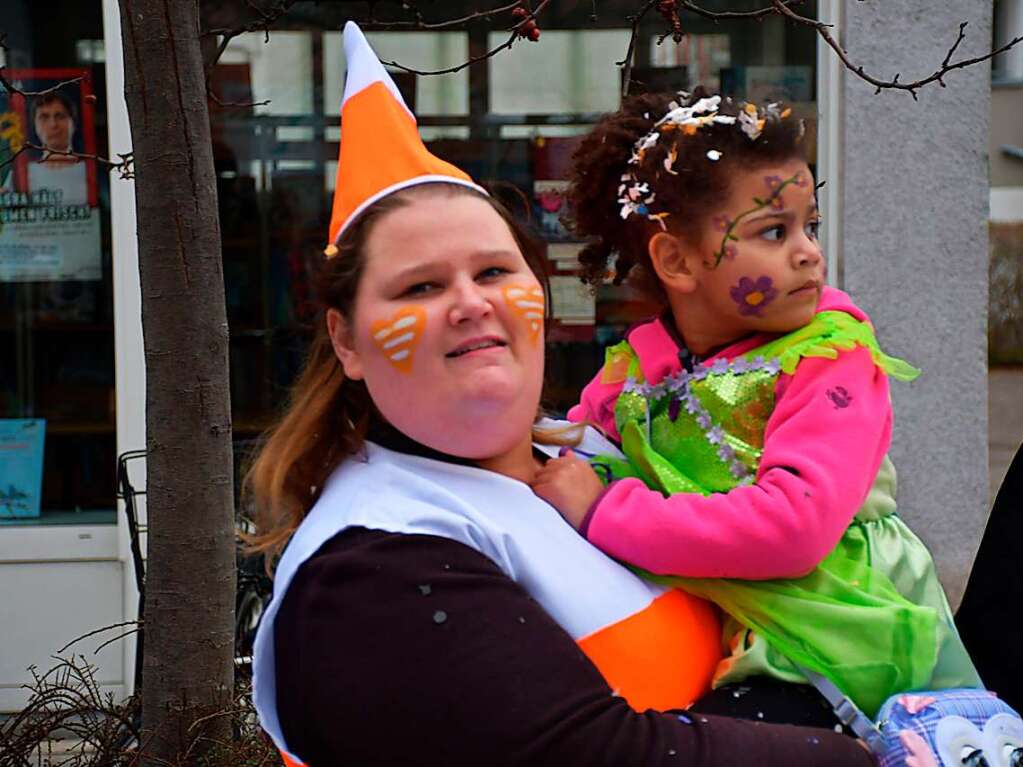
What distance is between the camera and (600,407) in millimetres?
2158

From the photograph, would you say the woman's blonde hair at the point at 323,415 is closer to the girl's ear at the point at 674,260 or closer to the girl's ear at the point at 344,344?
the girl's ear at the point at 344,344

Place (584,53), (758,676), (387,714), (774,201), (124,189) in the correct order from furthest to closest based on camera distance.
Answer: (584,53) < (124,189) < (774,201) < (758,676) < (387,714)

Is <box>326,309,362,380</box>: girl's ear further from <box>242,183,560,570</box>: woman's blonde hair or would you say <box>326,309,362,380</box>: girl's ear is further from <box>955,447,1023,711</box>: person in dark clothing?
<box>955,447,1023,711</box>: person in dark clothing

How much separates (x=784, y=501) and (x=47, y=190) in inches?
184

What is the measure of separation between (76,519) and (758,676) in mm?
4510

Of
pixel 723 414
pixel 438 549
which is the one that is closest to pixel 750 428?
pixel 723 414

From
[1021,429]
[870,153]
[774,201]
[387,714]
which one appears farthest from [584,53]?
[387,714]

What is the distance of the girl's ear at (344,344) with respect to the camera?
5.63 ft

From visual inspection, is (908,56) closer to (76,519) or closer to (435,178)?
(76,519)

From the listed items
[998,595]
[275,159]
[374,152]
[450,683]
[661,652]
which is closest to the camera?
[450,683]

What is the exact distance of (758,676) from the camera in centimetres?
168

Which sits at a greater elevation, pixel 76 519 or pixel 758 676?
pixel 758 676

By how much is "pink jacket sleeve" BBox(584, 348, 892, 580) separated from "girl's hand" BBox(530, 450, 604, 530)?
2 centimetres

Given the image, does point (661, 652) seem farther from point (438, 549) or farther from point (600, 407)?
point (600, 407)
